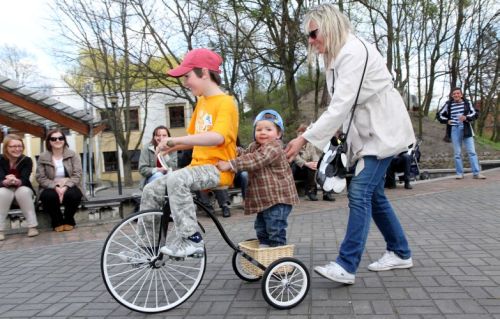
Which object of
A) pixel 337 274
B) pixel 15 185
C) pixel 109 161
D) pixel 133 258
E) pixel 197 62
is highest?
pixel 197 62

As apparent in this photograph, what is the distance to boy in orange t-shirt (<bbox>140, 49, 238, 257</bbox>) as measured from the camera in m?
3.24

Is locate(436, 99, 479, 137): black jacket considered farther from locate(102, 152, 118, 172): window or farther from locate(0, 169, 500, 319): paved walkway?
locate(102, 152, 118, 172): window

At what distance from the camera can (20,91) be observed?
12.0m

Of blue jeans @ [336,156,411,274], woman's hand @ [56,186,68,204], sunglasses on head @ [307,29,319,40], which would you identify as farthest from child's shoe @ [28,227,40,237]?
sunglasses on head @ [307,29,319,40]

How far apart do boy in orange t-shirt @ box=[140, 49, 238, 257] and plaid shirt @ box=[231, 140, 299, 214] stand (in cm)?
28

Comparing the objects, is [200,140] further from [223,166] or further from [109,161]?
[109,161]

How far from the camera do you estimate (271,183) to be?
12.1 feet

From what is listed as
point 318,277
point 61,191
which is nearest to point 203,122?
point 318,277

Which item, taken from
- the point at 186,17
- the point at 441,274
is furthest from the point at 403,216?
the point at 186,17

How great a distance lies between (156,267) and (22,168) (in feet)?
15.4

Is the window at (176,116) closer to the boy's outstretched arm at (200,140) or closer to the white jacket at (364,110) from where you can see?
the white jacket at (364,110)

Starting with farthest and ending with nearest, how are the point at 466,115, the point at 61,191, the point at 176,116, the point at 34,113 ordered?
the point at 176,116
the point at 34,113
the point at 466,115
the point at 61,191

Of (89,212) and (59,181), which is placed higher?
(59,181)

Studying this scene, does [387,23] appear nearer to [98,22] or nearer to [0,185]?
[98,22]
